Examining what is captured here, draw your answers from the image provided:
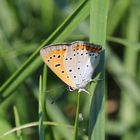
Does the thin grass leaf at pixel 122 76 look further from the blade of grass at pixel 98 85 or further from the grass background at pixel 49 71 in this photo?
the blade of grass at pixel 98 85

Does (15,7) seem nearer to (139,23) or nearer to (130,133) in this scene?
(139,23)

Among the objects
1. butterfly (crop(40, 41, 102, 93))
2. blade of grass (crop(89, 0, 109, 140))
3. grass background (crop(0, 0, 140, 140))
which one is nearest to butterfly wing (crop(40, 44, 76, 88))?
butterfly (crop(40, 41, 102, 93))

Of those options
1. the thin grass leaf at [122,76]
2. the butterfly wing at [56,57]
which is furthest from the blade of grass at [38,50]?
the thin grass leaf at [122,76]

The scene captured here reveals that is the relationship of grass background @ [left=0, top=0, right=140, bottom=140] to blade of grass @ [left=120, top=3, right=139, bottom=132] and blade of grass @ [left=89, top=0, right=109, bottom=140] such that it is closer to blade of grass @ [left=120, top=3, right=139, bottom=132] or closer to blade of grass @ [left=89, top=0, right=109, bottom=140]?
blade of grass @ [left=120, top=3, right=139, bottom=132]

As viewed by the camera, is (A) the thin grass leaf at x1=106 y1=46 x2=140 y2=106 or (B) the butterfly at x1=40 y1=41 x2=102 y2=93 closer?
(B) the butterfly at x1=40 y1=41 x2=102 y2=93

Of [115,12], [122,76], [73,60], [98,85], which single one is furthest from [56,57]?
[115,12]

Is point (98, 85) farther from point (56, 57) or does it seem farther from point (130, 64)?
→ point (130, 64)

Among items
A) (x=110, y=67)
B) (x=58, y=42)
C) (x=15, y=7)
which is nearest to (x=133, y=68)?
(x=110, y=67)
